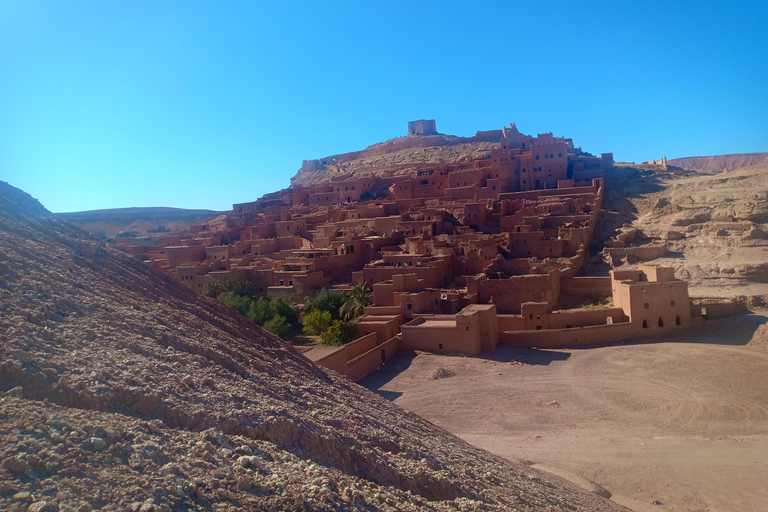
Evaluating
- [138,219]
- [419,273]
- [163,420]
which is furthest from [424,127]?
[163,420]

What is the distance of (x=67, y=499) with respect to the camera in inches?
112

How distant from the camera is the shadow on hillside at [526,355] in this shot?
700 inches

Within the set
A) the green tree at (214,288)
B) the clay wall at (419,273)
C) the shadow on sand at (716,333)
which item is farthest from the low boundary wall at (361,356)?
the green tree at (214,288)

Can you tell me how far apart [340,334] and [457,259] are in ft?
25.4

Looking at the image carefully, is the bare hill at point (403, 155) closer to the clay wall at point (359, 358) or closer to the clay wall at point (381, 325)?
the clay wall at point (381, 325)

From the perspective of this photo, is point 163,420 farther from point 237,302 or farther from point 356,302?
point 237,302

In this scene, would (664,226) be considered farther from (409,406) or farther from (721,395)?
(409,406)

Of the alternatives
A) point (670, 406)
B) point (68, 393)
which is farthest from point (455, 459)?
point (670, 406)

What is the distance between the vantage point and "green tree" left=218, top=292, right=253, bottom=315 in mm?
24141

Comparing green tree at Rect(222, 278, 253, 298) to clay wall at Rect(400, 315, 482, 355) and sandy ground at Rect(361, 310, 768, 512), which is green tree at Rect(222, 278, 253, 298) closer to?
clay wall at Rect(400, 315, 482, 355)

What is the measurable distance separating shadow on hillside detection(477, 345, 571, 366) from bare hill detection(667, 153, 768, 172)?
64.0 metres

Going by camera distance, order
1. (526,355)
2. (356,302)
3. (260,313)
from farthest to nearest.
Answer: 1. (260,313)
2. (356,302)
3. (526,355)

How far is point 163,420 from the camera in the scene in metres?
3.92

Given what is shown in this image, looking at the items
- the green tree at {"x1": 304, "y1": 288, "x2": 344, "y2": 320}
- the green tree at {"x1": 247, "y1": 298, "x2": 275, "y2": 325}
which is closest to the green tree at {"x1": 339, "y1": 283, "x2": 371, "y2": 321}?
the green tree at {"x1": 304, "y1": 288, "x2": 344, "y2": 320}
